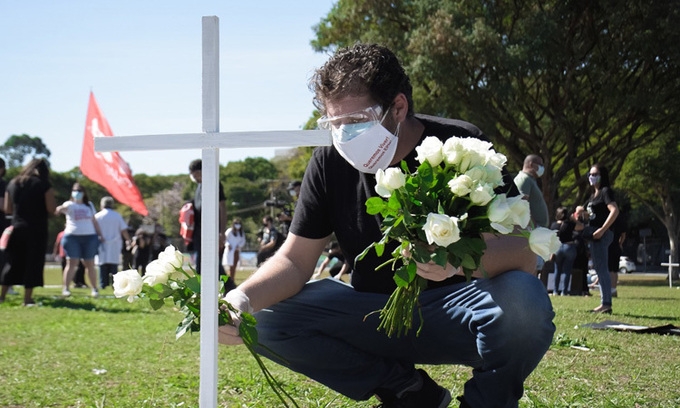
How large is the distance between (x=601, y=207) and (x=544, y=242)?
730 centimetres

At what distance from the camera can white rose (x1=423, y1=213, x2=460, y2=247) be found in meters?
2.52

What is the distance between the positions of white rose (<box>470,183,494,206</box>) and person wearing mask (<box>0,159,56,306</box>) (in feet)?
26.4

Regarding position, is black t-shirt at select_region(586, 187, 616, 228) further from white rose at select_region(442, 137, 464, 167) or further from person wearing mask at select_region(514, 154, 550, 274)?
white rose at select_region(442, 137, 464, 167)

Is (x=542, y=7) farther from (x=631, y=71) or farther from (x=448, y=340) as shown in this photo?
(x=448, y=340)

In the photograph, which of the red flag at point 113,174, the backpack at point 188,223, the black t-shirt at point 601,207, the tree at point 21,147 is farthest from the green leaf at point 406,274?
the tree at point 21,147

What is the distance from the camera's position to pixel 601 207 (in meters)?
9.55

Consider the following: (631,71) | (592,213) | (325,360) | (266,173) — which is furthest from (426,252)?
(266,173)

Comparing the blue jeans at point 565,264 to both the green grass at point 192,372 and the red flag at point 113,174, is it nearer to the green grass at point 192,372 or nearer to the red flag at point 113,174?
the green grass at point 192,372

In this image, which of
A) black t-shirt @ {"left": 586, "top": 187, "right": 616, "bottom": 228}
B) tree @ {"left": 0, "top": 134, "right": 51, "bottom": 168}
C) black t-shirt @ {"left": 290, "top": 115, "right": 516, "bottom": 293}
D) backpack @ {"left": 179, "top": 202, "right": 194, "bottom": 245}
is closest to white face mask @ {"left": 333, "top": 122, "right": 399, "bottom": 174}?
black t-shirt @ {"left": 290, "top": 115, "right": 516, "bottom": 293}

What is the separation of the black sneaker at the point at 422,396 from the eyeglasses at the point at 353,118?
1.19 meters

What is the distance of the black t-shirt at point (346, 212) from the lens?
3455 millimetres

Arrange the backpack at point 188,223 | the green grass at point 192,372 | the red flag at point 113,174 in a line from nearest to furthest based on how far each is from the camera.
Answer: the green grass at point 192,372
the backpack at point 188,223
the red flag at point 113,174

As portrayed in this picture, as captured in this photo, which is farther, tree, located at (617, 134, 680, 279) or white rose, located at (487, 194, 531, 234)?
tree, located at (617, 134, 680, 279)

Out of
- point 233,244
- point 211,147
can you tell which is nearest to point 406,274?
point 211,147
